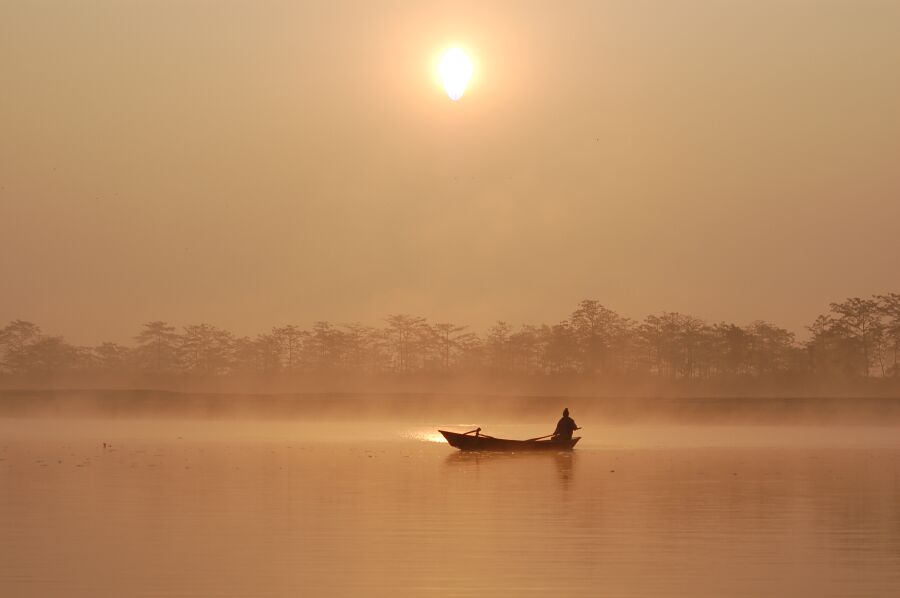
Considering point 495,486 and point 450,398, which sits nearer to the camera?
point 495,486

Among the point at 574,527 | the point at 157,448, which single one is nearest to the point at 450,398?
the point at 157,448

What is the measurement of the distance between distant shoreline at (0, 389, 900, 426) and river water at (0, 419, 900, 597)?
71.4 m

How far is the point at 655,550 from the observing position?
2330cm

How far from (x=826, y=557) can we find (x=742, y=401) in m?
114

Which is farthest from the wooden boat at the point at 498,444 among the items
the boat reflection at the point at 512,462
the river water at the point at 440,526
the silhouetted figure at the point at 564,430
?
the river water at the point at 440,526

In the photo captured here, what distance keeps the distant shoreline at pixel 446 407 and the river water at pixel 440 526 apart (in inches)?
2812

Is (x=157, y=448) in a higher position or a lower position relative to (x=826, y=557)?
higher

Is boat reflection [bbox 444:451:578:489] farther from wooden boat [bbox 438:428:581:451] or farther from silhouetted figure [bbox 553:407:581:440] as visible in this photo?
silhouetted figure [bbox 553:407:581:440]

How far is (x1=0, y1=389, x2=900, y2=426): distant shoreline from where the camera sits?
120 meters

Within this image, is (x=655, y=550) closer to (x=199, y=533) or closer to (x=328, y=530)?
(x=328, y=530)

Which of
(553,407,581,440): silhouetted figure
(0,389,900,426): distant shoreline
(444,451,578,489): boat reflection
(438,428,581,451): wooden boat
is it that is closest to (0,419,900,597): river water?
(444,451,578,489): boat reflection

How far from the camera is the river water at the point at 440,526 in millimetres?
19797

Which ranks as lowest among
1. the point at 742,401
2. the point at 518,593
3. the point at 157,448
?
the point at 518,593

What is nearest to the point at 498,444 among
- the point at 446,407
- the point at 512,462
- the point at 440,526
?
the point at 512,462
